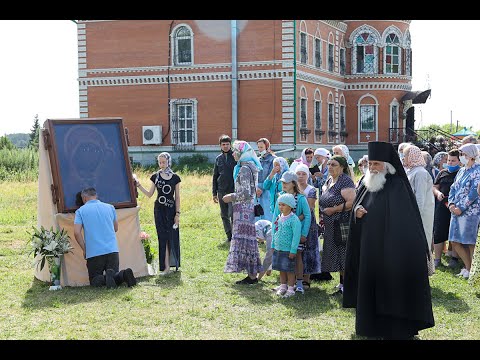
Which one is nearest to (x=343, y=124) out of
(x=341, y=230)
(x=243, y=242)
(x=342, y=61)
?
(x=342, y=61)

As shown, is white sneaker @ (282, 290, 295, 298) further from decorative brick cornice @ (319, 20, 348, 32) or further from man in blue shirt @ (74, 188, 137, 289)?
decorative brick cornice @ (319, 20, 348, 32)

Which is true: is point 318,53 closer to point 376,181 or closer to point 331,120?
point 331,120

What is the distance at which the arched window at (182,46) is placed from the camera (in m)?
36.3

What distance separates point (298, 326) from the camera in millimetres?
7781

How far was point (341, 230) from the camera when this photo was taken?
9.06 metres

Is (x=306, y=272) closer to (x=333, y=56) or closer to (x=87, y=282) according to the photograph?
(x=87, y=282)

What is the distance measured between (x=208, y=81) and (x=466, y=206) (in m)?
26.5

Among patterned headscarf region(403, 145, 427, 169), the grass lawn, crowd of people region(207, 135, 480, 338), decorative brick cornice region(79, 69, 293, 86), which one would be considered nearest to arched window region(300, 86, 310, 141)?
decorative brick cornice region(79, 69, 293, 86)

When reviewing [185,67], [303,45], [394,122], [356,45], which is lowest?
[394,122]

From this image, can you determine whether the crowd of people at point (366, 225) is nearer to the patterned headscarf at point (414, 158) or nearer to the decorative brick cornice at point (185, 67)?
the patterned headscarf at point (414, 158)

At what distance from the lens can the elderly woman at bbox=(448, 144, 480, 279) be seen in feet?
33.6

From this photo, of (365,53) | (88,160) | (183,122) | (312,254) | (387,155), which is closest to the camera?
(387,155)
